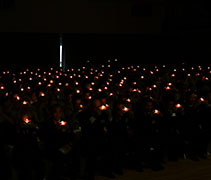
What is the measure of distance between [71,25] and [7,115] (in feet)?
56.3

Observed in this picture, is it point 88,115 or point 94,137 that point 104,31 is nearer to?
point 88,115

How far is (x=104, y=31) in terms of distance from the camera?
26.8 metres

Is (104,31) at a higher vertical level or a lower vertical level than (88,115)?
higher

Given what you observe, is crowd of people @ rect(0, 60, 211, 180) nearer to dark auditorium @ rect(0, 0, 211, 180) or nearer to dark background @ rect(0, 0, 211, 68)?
dark auditorium @ rect(0, 0, 211, 180)

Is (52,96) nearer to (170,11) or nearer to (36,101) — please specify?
(36,101)

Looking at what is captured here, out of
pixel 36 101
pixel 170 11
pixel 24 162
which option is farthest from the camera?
pixel 170 11

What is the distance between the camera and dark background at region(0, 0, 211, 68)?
25113 millimetres

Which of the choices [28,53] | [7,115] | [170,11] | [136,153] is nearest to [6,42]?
[28,53]

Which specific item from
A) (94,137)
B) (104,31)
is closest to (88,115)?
(94,137)

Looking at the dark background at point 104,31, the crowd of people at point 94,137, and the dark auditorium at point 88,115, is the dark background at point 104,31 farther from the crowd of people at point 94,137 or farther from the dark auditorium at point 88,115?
the crowd of people at point 94,137

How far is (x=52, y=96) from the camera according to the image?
1196 centimetres

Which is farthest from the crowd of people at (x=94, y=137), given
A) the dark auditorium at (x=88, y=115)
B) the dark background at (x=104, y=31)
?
the dark background at (x=104, y=31)

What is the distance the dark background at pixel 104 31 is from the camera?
25.1 meters

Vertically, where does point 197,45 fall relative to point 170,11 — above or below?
below
